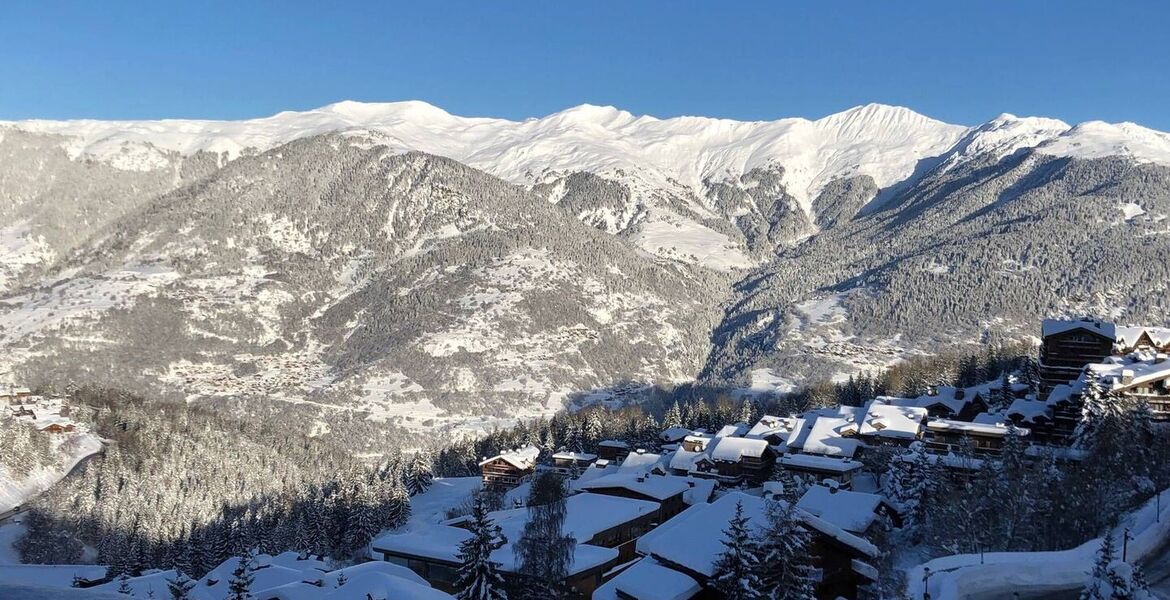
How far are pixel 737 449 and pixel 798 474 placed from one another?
10.1 m

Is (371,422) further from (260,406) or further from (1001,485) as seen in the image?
(1001,485)

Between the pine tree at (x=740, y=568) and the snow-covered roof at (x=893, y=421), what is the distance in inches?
1919

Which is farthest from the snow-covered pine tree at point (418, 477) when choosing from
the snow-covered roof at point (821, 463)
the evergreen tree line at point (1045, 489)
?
the evergreen tree line at point (1045, 489)

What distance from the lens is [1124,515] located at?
1165 inches

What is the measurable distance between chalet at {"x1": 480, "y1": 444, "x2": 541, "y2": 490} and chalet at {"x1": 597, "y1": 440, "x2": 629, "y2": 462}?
959cm

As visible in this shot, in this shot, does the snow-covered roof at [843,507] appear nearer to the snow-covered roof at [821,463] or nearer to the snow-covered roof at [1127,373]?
the snow-covered roof at [1127,373]

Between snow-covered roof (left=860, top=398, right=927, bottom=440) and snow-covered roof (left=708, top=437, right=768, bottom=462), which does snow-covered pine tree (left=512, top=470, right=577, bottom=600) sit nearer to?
snow-covered roof (left=708, top=437, right=768, bottom=462)

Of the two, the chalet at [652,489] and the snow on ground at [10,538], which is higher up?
the chalet at [652,489]

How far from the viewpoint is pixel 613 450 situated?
4063 inches

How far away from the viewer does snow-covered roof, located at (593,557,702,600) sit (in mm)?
31078

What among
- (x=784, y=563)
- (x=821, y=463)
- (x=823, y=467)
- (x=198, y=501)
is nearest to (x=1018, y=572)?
(x=784, y=563)

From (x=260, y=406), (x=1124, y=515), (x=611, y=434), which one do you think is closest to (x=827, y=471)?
(x=1124, y=515)

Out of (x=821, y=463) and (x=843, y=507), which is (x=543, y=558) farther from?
(x=821, y=463)

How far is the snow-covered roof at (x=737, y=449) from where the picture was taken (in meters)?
73.9
